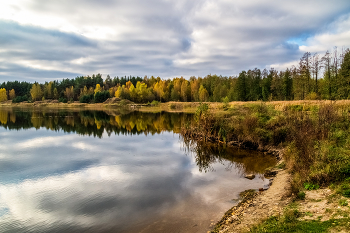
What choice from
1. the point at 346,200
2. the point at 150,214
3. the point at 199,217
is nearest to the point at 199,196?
the point at 199,217

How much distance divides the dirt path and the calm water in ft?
2.26

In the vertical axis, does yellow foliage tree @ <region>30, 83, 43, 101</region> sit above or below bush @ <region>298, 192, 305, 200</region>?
above

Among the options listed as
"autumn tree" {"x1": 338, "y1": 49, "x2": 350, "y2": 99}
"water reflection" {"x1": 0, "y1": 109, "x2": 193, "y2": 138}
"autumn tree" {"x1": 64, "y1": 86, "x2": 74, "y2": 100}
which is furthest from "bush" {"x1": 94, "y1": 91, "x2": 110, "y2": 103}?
"autumn tree" {"x1": 338, "y1": 49, "x2": 350, "y2": 99}

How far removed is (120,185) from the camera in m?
12.0

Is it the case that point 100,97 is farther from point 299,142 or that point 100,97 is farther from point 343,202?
point 343,202

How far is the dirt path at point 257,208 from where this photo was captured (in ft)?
23.4

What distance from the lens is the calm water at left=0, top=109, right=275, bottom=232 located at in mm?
8375

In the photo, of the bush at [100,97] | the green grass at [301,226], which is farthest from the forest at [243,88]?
the green grass at [301,226]

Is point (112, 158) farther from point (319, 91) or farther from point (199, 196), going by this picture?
point (319, 91)

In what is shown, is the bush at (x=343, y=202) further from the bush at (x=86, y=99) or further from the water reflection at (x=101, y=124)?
the bush at (x=86, y=99)

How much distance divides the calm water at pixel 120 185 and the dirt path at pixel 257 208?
0.69 metres

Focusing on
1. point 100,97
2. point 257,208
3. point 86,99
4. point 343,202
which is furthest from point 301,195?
point 86,99

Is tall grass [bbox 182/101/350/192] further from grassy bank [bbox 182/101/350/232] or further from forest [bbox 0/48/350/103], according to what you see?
forest [bbox 0/48/350/103]

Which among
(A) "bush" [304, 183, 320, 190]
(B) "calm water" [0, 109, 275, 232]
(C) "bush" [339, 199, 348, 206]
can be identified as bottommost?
(B) "calm water" [0, 109, 275, 232]
